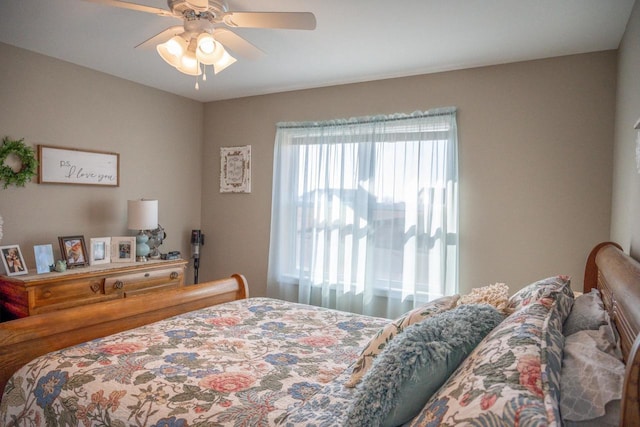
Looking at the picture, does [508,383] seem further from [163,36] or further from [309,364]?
[163,36]

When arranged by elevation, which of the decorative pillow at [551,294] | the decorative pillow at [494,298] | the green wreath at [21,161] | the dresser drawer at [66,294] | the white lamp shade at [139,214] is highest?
the green wreath at [21,161]

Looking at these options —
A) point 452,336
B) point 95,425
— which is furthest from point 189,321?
point 452,336

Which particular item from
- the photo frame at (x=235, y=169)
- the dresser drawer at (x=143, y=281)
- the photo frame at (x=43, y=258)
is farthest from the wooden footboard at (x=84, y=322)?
the photo frame at (x=235, y=169)

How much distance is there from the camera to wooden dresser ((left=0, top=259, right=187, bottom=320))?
2746mm

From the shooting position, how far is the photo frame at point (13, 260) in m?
2.81

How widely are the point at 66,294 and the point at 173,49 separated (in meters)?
2.01

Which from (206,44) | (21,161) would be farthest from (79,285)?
(206,44)

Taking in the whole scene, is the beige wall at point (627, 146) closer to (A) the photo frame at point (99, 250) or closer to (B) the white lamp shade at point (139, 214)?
(B) the white lamp shade at point (139, 214)

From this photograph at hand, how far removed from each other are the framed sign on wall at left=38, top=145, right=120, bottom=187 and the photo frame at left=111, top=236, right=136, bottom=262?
0.56 metres

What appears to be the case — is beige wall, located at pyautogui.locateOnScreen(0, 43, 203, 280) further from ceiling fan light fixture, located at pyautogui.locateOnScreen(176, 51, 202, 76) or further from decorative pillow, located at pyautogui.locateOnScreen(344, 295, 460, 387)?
decorative pillow, located at pyautogui.locateOnScreen(344, 295, 460, 387)

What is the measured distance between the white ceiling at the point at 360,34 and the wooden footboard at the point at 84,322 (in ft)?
5.73

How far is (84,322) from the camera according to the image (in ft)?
6.36

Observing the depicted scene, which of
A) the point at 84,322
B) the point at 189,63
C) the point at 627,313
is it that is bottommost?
the point at 84,322

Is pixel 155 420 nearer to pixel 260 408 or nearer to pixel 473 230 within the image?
pixel 260 408
